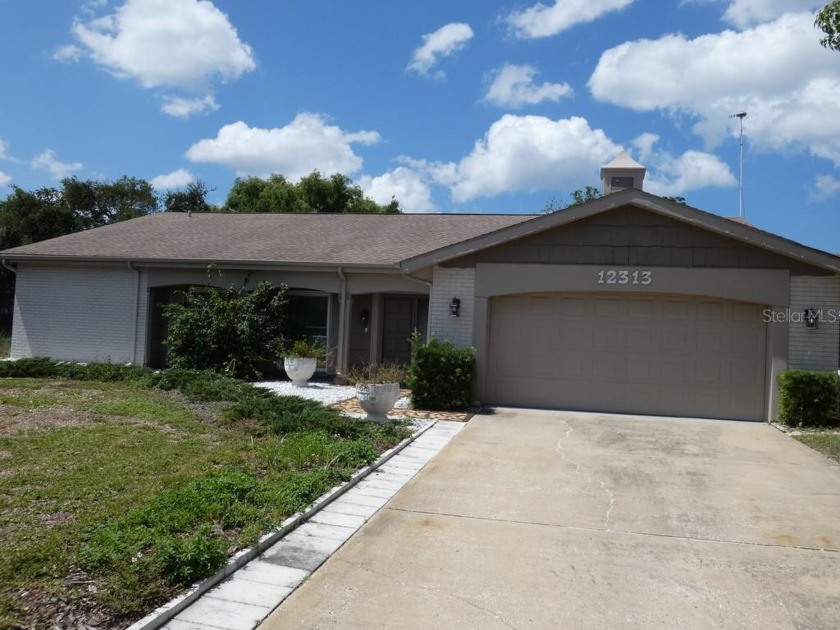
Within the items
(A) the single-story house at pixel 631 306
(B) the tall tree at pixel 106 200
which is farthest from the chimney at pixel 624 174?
(B) the tall tree at pixel 106 200

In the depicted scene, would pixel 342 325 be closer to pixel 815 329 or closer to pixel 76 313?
pixel 76 313

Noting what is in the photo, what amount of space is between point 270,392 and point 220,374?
300 cm

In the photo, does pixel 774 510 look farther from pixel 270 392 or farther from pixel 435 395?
pixel 270 392

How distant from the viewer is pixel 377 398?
33.0 ft

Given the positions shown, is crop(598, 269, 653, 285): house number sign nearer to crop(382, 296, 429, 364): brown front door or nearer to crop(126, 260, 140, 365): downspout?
crop(382, 296, 429, 364): brown front door

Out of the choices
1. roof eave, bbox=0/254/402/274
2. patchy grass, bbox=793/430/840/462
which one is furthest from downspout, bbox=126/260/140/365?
patchy grass, bbox=793/430/840/462

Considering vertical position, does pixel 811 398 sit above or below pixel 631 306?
below

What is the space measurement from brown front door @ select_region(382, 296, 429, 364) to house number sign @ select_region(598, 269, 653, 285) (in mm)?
5821

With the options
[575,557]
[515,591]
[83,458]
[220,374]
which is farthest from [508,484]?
[220,374]

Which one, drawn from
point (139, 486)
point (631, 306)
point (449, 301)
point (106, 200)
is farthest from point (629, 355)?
point (106, 200)

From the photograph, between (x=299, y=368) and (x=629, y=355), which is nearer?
(x=629, y=355)

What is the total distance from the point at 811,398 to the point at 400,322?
9.13m

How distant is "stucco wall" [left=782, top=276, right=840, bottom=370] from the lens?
11.5 metres

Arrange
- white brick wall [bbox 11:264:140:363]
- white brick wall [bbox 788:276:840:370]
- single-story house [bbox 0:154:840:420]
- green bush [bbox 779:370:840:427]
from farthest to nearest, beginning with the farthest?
1. white brick wall [bbox 11:264:140:363]
2. single-story house [bbox 0:154:840:420]
3. white brick wall [bbox 788:276:840:370]
4. green bush [bbox 779:370:840:427]
